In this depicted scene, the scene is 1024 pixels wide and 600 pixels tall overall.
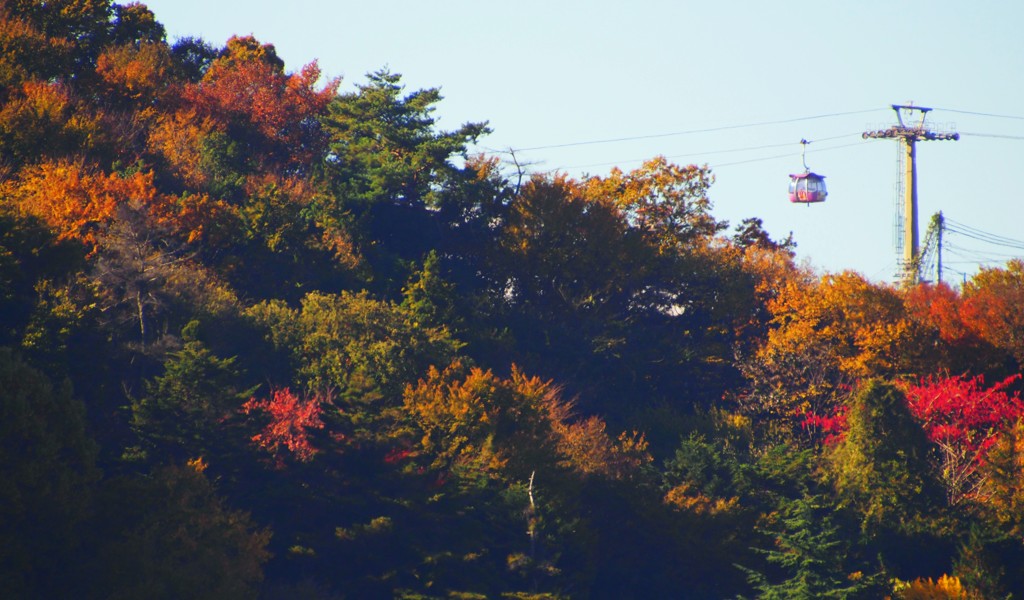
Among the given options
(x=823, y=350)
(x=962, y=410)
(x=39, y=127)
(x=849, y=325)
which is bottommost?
(x=962, y=410)

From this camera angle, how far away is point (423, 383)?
42.3 meters

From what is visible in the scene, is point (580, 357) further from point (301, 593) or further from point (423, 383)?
point (301, 593)

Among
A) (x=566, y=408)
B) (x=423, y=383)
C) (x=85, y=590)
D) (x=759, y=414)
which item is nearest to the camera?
(x=85, y=590)

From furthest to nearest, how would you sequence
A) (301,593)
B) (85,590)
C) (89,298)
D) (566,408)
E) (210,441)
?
(566,408), (89,298), (210,441), (301,593), (85,590)

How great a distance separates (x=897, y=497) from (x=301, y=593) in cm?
Result: 1906

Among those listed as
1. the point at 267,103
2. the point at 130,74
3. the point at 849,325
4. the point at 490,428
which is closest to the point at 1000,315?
the point at 849,325

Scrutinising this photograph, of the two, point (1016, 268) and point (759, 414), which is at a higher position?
point (1016, 268)

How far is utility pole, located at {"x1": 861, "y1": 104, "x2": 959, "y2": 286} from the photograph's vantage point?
66688 millimetres

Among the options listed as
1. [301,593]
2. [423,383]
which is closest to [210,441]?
[301,593]

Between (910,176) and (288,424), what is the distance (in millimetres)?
41794

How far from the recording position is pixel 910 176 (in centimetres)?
7012

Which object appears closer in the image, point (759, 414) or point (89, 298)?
point (89, 298)

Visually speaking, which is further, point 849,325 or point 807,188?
point 807,188

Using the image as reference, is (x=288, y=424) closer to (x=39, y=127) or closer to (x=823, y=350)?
(x=39, y=127)
